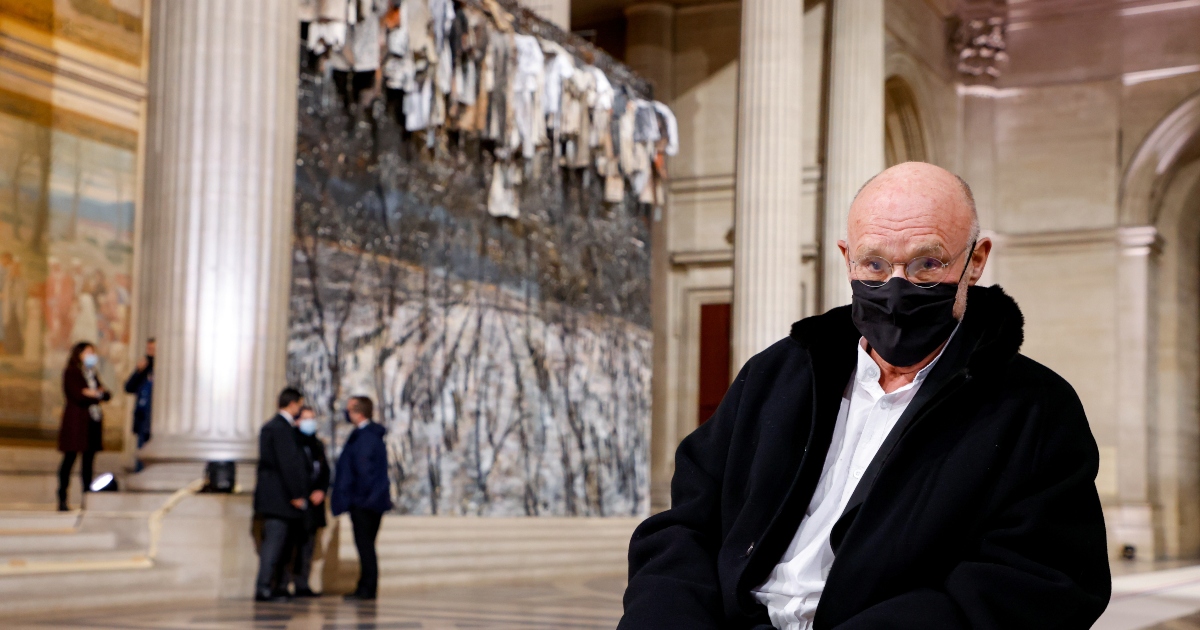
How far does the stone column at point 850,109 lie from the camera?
20547 mm

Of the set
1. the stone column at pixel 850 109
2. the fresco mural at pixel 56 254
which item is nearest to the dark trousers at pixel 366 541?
the fresco mural at pixel 56 254

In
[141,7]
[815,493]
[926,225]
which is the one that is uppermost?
[141,7]

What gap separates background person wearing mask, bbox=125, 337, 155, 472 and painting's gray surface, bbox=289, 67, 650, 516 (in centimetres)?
120

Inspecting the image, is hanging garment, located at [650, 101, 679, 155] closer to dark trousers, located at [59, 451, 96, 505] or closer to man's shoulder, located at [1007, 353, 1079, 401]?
dark trousers, located at [59, 451, 96, 505]

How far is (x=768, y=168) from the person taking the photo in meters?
18.5

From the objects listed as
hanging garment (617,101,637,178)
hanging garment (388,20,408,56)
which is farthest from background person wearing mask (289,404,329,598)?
hanging garment (617,101,637,178)

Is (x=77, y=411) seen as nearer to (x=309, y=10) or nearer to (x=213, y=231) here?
(x=213, y=231)

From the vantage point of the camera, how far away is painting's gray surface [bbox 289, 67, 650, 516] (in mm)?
12477

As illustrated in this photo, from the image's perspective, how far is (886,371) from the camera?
2305 mm

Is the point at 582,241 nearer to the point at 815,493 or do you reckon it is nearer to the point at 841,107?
the point at 841,107

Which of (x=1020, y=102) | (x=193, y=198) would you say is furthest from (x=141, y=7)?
(x=1020, y=102)

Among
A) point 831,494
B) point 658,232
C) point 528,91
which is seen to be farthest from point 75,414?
point 658,232

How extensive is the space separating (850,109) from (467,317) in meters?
8.55

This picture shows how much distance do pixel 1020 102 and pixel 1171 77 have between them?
2.82 metres
